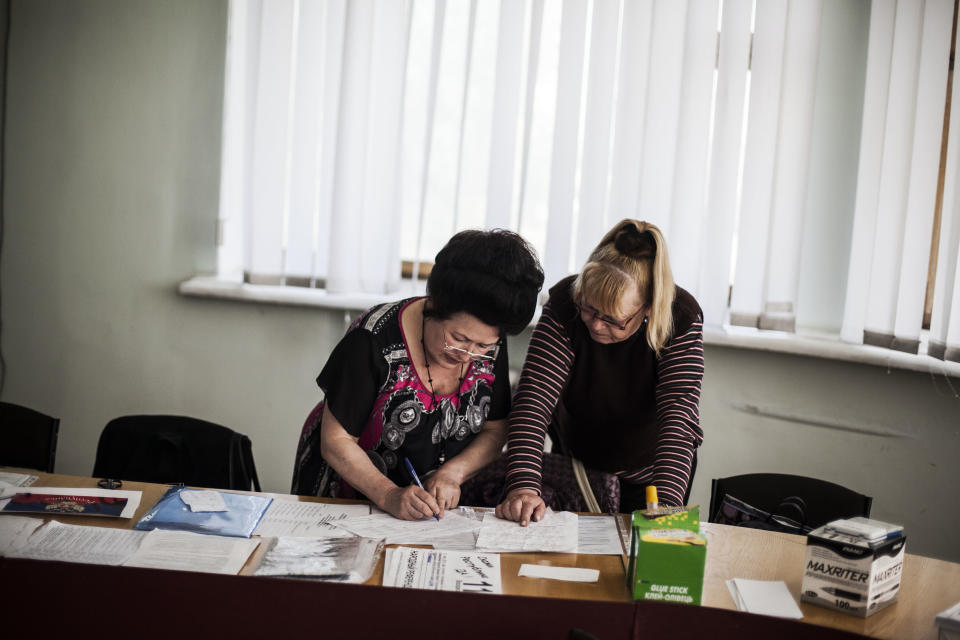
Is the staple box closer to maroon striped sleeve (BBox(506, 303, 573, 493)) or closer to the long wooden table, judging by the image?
the long wooden table

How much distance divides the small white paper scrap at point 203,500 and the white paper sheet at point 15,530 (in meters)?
0.32

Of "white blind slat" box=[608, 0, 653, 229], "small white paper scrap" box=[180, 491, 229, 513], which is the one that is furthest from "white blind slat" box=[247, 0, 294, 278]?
"small white paper scrap" box=[180, 491, 229, 513]

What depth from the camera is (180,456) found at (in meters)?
2.34

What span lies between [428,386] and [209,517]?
610 millimetres

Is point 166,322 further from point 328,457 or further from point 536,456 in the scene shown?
point 536,456

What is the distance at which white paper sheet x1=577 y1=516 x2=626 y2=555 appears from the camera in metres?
1.82

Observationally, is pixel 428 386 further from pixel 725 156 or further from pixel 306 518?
pixel 725 156

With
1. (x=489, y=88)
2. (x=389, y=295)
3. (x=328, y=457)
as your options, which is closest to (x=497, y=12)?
(x=489, y=88)

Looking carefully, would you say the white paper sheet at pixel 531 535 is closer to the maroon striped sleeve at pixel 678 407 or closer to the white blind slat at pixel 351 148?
the maroon striped sleeve at pixel 678 407

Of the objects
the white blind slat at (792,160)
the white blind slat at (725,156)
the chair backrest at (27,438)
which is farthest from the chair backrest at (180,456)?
the white blind slat at (792,160)

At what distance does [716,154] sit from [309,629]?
88.0 inches

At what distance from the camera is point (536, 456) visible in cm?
208

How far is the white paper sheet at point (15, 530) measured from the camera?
162 centimetres

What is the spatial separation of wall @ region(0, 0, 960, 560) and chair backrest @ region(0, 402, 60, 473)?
102 centimetres
